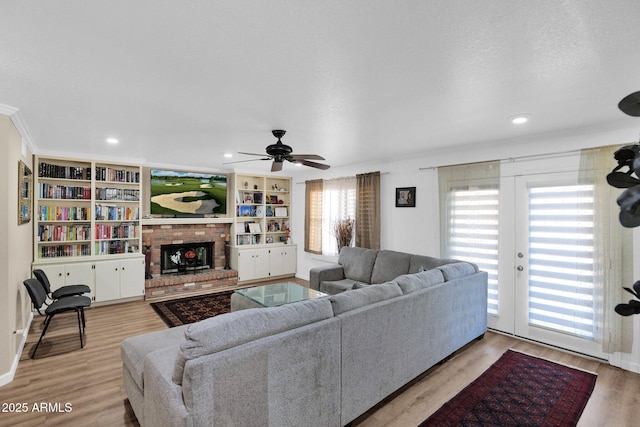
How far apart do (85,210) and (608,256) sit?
23.6 ft

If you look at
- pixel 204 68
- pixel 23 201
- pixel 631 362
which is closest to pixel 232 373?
pixel 204 68

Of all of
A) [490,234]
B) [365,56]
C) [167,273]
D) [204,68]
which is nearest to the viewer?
[365,56]

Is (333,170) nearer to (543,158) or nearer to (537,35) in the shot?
(543,158)

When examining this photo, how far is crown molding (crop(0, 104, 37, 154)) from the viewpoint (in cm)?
271

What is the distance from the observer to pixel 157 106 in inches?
107

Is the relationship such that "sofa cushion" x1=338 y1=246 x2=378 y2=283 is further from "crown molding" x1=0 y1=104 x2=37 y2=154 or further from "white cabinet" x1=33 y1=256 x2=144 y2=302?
"crown molding" x1=0 y1=104 x2=37 y2=154

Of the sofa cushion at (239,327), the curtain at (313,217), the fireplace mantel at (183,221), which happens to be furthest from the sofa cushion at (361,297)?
the fireplace mantel at (183,221)

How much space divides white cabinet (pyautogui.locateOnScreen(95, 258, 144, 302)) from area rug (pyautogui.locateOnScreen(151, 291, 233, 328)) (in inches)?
17.9

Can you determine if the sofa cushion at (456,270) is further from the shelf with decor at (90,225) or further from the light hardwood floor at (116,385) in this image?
the shelf with decor at (90,225)

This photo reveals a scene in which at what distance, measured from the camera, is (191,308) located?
16.1 ft

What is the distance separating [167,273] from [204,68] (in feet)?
16.8

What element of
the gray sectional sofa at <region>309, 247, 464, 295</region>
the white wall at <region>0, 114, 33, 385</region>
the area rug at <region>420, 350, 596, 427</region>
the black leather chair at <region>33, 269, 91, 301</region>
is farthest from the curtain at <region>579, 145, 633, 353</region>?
the black leather chair at <region>33, 269, 91, 301</region>

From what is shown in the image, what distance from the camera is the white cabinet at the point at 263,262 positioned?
649cm

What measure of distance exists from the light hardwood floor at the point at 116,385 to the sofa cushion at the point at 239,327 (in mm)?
994
